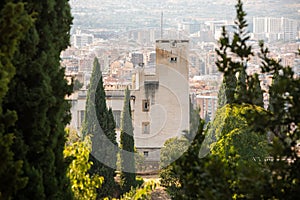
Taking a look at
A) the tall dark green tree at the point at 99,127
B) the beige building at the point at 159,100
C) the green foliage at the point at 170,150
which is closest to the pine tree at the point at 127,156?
the tall dark green tree at the point at 99,127

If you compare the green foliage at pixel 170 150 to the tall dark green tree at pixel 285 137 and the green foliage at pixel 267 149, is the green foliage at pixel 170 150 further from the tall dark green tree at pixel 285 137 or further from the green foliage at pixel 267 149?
the tall dark green tree at pixel 285 137

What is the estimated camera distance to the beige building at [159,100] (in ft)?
45.4

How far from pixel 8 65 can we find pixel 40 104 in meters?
0.54

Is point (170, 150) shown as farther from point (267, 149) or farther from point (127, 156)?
point (267, 149)

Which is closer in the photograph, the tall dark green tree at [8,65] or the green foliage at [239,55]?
the tall dark green tree at [8,65]

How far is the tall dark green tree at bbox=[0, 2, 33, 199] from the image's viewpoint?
1999 mm

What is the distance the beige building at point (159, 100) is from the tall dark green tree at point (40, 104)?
10879 mm

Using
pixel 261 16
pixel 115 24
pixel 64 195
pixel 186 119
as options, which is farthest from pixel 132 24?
pixel 64 195

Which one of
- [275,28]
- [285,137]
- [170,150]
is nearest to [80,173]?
[285,137]

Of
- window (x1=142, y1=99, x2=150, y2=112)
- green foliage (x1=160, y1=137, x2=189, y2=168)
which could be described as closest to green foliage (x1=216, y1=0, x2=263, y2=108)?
green foliage (x1=160, y1=137, x2=189, y2=168)

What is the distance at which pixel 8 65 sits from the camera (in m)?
2.09

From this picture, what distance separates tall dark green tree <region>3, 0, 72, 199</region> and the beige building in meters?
10.9

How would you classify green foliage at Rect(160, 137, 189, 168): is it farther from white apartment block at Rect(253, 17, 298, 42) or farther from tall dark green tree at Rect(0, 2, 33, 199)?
tall dark green tree at Rect(0, 2, 33, 199)

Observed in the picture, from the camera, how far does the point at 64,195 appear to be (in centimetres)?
290
